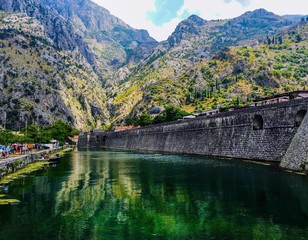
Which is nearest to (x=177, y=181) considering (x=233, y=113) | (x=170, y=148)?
(x=233, y=113)

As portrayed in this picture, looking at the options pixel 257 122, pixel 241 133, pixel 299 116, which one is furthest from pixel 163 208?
pixel 241 133

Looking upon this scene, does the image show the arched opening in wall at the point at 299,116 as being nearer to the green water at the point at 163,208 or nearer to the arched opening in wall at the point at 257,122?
the arched opening in wall at the point at 257,122

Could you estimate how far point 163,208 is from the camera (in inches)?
904

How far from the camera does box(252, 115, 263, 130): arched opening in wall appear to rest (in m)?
53.7

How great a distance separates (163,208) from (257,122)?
118 feet

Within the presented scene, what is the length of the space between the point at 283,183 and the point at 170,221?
14887 millimetres

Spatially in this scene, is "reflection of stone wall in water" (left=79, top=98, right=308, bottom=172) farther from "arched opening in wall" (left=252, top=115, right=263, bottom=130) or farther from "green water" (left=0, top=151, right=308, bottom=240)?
"green water" (left=0, top=151, right=308, bottom=240)

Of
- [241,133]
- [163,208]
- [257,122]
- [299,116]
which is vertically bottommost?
[163,208]

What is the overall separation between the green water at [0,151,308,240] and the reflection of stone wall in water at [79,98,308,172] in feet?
35.8

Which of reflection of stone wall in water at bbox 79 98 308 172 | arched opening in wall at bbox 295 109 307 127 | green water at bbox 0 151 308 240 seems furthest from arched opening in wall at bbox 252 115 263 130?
green water at bbox 0 151 308 240

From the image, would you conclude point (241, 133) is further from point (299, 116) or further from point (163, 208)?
point (163, 208)

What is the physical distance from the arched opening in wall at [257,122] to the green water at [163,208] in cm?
1760

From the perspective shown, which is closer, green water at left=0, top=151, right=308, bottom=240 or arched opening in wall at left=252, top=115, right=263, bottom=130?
green water at left=0, top=151, right=308, bottom=240

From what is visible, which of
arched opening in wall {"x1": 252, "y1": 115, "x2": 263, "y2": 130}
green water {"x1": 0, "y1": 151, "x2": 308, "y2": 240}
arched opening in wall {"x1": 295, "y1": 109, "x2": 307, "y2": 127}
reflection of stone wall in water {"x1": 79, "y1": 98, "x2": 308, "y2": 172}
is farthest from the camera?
arched opening in wall {"x1": 252, "y1": 115, "x2": 263, "y2": 130}
